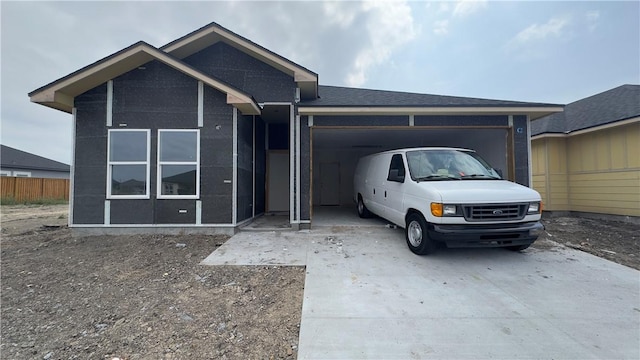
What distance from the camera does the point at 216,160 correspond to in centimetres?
667

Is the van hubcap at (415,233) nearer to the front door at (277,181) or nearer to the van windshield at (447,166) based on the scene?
the van windshield at (447,166)

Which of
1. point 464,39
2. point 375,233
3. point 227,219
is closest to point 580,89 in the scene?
point 464,39

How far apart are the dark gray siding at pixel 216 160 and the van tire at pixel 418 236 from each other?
4309 mm

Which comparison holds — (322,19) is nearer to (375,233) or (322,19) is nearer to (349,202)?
(349,202)

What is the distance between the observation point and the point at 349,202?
13445 millimetres

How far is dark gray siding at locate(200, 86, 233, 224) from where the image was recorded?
21.8 feet

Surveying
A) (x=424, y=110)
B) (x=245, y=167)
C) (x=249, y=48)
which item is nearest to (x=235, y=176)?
(x=245, y=167)

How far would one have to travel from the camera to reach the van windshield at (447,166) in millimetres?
5090

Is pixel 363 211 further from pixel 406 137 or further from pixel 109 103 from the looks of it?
pixel 109 103

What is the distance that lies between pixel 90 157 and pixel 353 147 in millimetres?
9741

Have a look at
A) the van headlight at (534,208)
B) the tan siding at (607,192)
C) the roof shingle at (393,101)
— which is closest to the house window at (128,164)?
the roof shingle at (393,101)

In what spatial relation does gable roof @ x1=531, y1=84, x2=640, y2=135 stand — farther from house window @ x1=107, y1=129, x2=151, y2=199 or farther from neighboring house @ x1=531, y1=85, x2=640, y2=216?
house window @ x1=107, y1=129, x2=151, y2=199

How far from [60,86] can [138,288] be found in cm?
560

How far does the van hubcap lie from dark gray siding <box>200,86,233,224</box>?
431 cm
